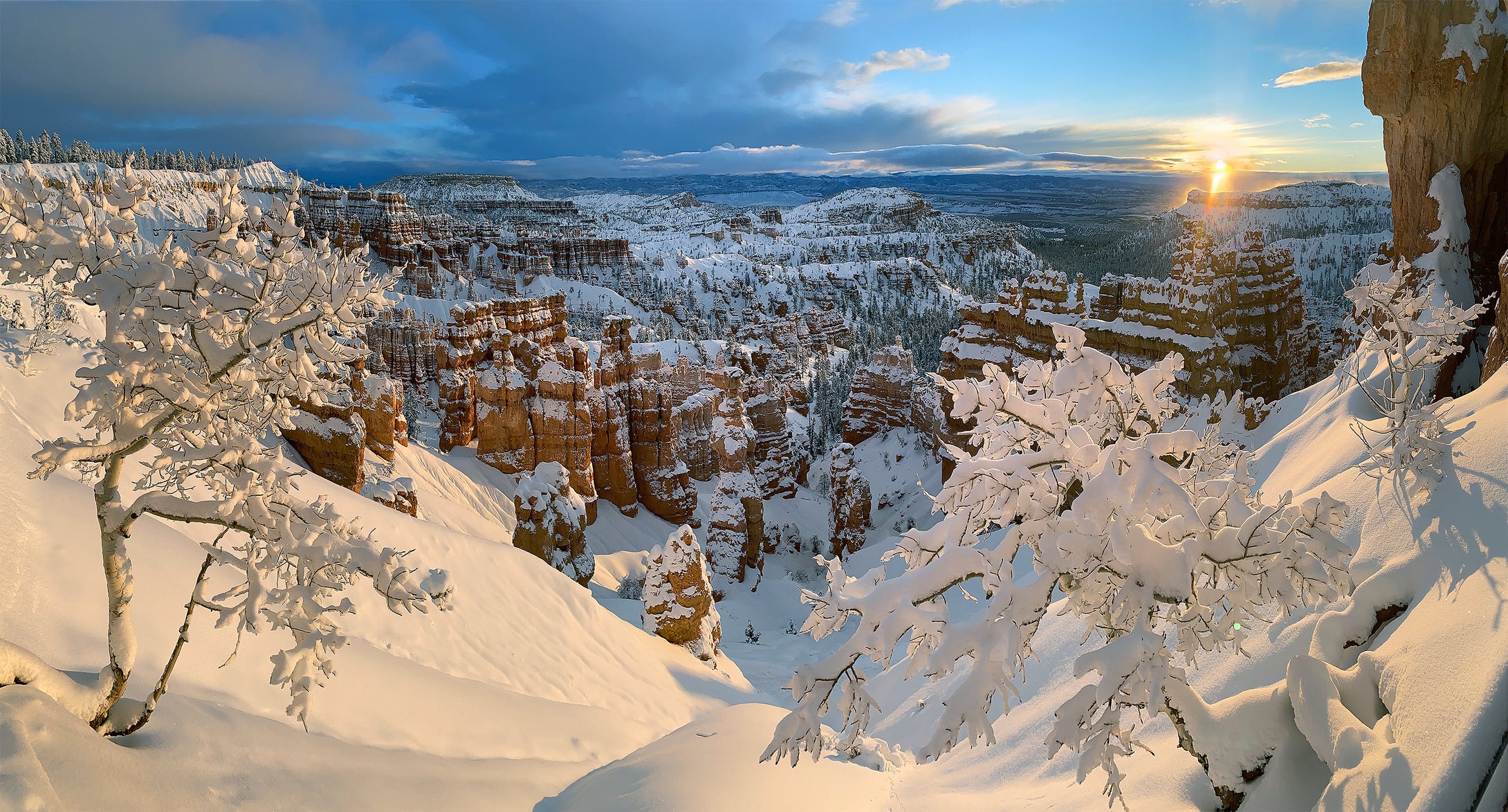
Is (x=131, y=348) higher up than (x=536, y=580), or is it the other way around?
(x=131, y=348)

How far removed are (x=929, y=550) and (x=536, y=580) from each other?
961 centimetres

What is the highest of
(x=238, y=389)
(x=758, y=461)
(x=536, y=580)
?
(x=238, y=389)

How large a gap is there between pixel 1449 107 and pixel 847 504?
21041 millimetres

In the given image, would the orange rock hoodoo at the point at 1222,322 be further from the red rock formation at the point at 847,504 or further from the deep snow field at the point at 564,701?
the deep snow field at the point at 564,701

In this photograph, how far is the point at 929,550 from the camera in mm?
3838

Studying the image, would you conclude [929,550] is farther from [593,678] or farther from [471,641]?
[593,678]

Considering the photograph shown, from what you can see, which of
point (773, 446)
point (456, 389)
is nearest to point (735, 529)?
point (773, 446)

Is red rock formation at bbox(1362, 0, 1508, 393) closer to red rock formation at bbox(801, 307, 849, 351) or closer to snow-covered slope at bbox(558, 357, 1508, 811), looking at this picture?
snow-covered slope at bbox(558, 357, 1508, 811)

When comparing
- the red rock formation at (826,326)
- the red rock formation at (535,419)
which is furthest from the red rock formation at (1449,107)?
the red rock formation at (826,326)

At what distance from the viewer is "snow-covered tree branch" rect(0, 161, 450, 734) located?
335 centimetres

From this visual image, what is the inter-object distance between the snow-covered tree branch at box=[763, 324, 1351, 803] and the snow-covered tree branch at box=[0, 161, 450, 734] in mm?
2280

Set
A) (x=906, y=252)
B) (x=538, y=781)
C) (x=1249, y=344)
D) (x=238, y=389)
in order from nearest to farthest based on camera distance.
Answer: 1. (x=238, y=389)
2. (x=538, y=781)
3. (x=1249, y=344)
4. (x=906, y=252)

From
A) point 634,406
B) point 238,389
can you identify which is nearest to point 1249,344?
point 634,406

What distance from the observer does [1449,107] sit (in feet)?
31.6
